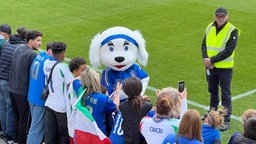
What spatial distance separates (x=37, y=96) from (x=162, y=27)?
661 centimetres

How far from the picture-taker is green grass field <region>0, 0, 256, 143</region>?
960 centimetres

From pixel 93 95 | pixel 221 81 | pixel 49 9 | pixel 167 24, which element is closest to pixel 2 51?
pixel 93 95

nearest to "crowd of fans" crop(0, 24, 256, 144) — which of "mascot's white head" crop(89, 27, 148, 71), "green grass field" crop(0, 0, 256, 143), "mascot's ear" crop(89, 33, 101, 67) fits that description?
"mascot's white head" crop(89, 27, 148, 71)

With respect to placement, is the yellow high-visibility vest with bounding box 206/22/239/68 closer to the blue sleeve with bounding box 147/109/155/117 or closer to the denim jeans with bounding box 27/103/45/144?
the blue sleeve with bounding box 147/109/155/117

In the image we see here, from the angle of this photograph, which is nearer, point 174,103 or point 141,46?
point 174,103

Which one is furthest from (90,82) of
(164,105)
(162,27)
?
(162,27)

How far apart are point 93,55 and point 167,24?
6051 mm

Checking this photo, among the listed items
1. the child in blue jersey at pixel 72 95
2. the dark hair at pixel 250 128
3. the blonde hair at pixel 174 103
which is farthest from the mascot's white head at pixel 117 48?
the dark hair at pixel 250 128

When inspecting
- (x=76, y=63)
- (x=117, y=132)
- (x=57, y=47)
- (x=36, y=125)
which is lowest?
(x=36, y=125)

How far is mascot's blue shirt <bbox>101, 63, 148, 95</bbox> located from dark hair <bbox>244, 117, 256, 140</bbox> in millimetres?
2443

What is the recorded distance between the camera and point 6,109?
297 inches

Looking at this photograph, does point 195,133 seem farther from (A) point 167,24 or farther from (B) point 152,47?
Answer: (A) point 167,24

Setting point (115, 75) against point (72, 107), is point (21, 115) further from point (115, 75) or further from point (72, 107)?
point (115, 75)

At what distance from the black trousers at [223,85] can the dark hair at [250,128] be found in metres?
2.92
